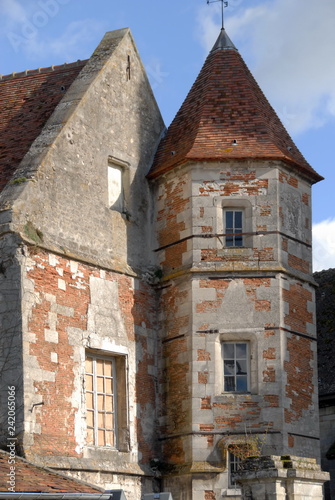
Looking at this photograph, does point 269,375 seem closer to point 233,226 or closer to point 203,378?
point 203,378

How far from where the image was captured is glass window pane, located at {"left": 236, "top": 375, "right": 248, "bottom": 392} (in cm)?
2195

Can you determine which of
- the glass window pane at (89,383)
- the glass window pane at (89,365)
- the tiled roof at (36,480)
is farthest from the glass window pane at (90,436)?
the tiled roof at (36,480)

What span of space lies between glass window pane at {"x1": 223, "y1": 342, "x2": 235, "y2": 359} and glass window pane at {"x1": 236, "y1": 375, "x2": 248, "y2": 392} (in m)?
0.44

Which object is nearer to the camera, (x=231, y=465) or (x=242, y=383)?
(x=231, y=465)

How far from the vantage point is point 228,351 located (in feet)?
72.8

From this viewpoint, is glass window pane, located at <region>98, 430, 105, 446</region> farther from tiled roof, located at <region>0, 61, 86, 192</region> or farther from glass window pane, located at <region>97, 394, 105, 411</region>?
tiled roof, located at <region>0, 61, 86, 192</region>

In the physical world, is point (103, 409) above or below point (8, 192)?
below

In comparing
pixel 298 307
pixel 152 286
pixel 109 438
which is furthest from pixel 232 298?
pixel 109 438

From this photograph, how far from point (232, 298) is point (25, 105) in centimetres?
642

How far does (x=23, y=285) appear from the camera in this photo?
66.5ft

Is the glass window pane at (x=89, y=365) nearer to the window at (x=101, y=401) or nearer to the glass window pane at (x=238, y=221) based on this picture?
the window at (x=101, y=401)

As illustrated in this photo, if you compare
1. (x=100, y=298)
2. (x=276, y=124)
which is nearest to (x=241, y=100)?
(x=276, y=124)

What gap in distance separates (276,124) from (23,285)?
732cm

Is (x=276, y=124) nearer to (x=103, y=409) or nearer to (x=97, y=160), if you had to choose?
(x=97, y=160)
